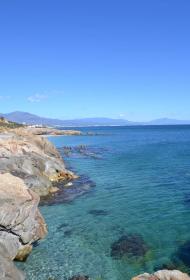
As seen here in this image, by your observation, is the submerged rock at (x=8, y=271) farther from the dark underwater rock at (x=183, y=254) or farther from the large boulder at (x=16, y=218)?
the dark underwater rock at (x=183, y=254)

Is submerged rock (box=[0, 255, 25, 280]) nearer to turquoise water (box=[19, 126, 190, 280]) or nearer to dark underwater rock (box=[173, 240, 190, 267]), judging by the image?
turquoise water (box=[19, 126, 190, 280])

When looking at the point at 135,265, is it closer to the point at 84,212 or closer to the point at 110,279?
the point at 110,279

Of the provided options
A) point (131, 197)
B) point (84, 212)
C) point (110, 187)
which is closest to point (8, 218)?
point (84, 212)

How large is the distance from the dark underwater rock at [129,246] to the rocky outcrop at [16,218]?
6.32 metres

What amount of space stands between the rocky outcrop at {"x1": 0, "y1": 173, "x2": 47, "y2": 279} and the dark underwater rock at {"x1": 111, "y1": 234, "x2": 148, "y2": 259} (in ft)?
20.7

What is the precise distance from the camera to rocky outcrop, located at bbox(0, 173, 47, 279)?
25.1 metres

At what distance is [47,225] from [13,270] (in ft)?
42.6

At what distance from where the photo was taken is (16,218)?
84.5 feet

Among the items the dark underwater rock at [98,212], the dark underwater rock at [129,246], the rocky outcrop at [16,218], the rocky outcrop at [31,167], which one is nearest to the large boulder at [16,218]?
the rocky outcrop at [16,218]

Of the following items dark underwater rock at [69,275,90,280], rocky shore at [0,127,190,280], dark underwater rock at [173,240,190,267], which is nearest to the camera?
rocky shore at [0,127,190,280]

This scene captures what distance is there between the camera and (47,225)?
3441 cm

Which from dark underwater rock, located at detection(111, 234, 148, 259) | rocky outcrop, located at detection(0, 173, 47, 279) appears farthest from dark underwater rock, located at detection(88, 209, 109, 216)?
rocky outcrop, located at detection(0, 173, 47, 279)

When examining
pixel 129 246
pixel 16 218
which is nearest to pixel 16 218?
pixel 16 218

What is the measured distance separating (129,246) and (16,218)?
914 cm
